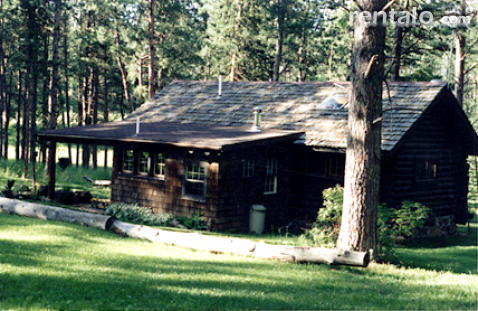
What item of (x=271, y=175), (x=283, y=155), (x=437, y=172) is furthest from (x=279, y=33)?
(x=271, y=175)

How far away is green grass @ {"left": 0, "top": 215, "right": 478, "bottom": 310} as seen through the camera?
Result: 29.5 feet

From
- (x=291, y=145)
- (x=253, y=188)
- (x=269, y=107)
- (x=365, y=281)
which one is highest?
(x=269, y=107)

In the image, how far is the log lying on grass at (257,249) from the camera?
40.9 ft

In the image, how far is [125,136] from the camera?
21234 millimetres

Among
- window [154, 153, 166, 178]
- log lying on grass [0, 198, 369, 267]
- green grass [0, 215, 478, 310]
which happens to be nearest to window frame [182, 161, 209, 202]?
window [154, 153, 166, 178]

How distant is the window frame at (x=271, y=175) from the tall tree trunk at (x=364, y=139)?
8.20m

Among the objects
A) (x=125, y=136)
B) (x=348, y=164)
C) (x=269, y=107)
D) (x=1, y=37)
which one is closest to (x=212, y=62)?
(x=1, y=37)

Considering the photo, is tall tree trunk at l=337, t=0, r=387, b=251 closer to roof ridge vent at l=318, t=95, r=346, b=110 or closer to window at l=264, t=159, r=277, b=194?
window at l=264, t=159, r=277, b=194

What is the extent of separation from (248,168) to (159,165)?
11.8ft

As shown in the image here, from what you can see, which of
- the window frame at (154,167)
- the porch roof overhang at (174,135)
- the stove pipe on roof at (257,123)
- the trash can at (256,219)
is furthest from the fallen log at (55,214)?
the stove pipe on roof at (257,123)

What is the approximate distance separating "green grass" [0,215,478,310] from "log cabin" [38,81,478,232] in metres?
5.34

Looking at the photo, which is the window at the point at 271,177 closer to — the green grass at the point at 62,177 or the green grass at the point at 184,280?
the green grass at the point at 184,280

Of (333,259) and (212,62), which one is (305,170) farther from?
(212,62)

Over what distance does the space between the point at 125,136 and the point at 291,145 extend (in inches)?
252
